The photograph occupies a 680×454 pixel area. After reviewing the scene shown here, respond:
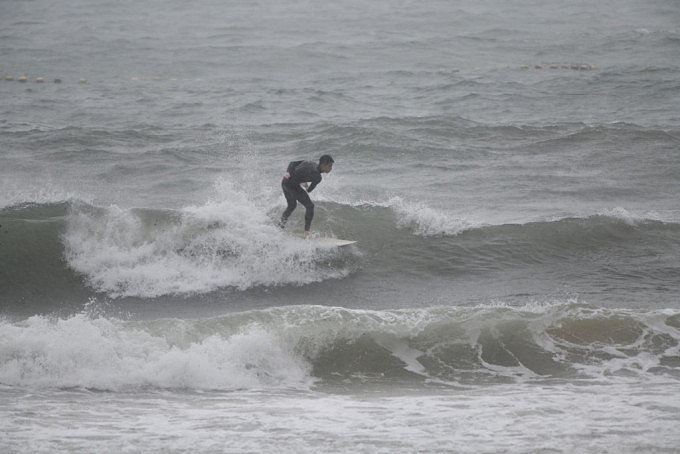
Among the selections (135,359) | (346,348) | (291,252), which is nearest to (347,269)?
(291,252)

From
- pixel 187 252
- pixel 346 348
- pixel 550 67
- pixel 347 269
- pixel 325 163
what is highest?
pixel 550 67

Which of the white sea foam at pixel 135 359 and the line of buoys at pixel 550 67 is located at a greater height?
the line of buoys at pixel 550 67

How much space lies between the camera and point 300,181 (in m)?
10.8

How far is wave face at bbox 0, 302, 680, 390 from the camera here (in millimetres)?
7578

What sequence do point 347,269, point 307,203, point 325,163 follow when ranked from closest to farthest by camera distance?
point 325,163 < point 307,203 < point 347,269

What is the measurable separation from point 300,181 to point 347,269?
1.59 metres

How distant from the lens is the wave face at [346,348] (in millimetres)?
7578

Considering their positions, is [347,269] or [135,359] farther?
[347,269]

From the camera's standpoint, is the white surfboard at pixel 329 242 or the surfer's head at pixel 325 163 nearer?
the surfer's head at pixel 325 163

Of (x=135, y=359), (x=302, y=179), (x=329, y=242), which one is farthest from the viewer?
(x=329, y=242)

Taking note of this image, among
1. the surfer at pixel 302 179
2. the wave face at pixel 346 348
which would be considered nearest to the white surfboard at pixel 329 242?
the surfer at pixel 302 179

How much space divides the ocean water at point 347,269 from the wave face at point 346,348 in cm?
3

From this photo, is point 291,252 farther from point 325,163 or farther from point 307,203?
point 325,163

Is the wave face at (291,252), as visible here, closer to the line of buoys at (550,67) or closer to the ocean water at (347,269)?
the ocean water at (347,269)
